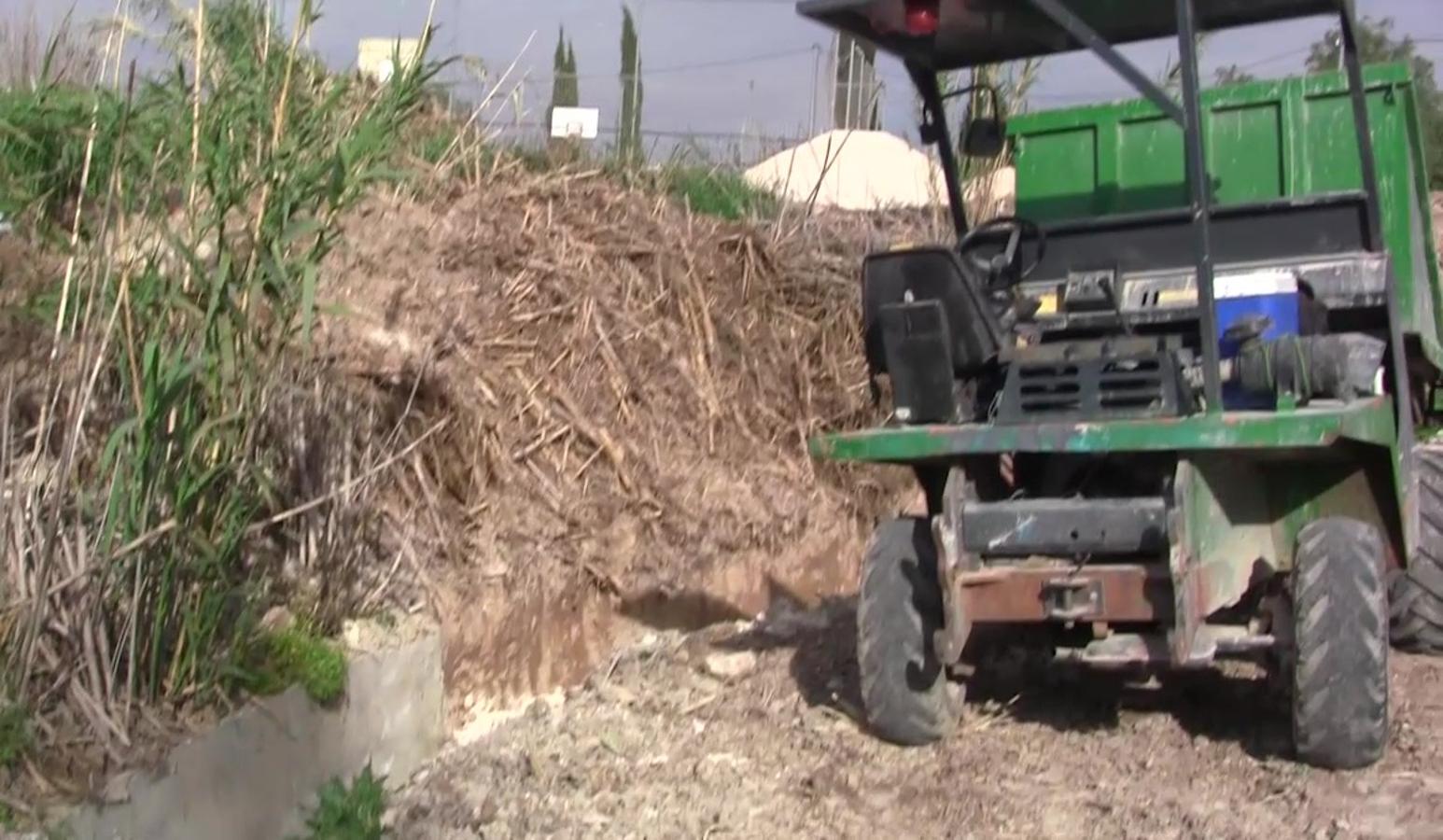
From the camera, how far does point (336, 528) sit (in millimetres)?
4977

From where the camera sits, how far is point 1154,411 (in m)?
4.67

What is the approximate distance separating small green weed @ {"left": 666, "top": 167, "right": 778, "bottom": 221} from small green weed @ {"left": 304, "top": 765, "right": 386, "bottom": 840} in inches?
203

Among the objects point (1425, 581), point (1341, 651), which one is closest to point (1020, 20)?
point (1341, 651)

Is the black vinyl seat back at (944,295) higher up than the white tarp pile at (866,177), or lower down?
lower down

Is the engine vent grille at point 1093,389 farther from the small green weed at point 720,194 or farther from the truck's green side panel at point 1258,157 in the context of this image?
the small green weed at point 720,194

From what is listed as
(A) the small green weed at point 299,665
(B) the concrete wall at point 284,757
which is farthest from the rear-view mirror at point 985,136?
(A) the small green weed at point 299,665

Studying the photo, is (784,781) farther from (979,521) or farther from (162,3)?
(162,3)

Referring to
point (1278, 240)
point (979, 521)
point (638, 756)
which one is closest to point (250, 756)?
point (638, 756)

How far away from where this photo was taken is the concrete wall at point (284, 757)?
379 cm

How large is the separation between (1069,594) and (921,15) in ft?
6.38

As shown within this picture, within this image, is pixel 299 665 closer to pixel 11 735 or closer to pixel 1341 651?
pixel 11 735

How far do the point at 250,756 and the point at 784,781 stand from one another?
1663mm

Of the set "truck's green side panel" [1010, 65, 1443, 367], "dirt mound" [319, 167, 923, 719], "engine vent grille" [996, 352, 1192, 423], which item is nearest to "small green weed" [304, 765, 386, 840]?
"dirt mound" [319, 167, 923, 719]

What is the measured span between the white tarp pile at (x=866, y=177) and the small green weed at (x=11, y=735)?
6.75 metres
